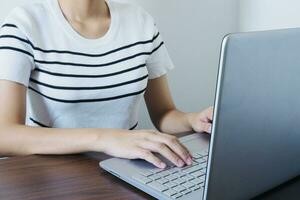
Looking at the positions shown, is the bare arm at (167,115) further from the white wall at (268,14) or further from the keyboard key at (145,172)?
the white wall at (268,14)

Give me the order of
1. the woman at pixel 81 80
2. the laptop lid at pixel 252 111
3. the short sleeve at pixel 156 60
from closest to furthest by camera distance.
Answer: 1. the laptop lid at pixel 252 111
2. the woman at pixel 81 80
3. the short sleeve at pixel 156 60

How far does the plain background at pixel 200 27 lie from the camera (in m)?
1.61

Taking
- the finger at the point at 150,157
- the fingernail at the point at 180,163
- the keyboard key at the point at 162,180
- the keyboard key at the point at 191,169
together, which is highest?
the finger at the point at 150,157

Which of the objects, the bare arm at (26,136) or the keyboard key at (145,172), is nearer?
the keyboard key at (145,172)

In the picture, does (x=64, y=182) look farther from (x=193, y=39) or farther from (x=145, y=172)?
(x=193, y=39)

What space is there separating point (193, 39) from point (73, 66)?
0.81 metres

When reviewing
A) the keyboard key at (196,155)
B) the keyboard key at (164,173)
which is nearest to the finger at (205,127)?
the keyboard key at (196,155)

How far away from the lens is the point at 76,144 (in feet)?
2.61

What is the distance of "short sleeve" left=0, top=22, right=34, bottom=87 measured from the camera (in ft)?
3.07

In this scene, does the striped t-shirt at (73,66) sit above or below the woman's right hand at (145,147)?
above

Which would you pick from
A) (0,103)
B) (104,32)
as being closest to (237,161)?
(0,103)

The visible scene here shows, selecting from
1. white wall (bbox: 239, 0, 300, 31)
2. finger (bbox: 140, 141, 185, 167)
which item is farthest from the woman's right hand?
white wall (bbox: 239, 0, 300, 31)

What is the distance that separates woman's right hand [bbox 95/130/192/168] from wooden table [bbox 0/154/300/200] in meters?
0.05

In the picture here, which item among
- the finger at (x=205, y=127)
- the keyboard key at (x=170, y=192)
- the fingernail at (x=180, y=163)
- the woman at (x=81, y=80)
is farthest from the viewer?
the finger at (x=205, y=127)
